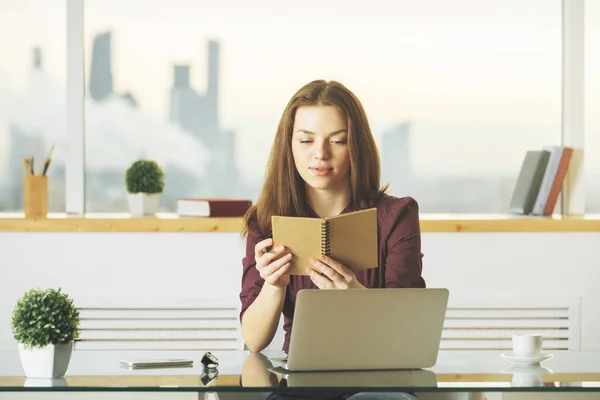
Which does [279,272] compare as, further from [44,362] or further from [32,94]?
[32,94]

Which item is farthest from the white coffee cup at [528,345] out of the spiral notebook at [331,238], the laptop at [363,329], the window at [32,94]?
the window at [32,94]

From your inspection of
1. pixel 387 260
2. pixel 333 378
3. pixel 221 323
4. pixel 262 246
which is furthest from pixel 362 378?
pixel 221 323

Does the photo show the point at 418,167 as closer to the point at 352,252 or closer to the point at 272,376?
the point at 352,252

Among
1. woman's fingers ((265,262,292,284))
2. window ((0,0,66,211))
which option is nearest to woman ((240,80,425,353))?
woman's fingers ((265,262,292,284))

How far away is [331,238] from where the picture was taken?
6.77 ft

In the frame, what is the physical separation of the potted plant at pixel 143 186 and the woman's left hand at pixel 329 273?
1.95 meters

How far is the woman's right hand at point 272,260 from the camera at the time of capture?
211 centimetres

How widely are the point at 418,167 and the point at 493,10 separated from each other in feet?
2.52

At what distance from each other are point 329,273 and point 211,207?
175cm

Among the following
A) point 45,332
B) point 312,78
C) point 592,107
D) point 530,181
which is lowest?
point 45,332

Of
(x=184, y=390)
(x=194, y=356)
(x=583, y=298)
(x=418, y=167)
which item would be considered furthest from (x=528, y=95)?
(x=184, y=390)

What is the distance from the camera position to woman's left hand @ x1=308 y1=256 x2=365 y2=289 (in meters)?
2.09

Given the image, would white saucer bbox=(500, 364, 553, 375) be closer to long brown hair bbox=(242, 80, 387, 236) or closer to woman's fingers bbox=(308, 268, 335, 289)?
woman's fingers bbox=(308, 268, 335, 289)

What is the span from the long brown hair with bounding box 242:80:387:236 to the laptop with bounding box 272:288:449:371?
0.72 metres
